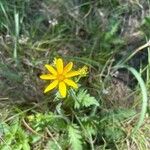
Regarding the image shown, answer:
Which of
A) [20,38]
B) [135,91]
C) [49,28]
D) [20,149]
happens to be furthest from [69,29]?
[20,149]

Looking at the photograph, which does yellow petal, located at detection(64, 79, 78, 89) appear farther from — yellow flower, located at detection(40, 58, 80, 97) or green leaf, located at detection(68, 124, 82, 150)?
green leaf, located at detection(68, 124, 82, 150)

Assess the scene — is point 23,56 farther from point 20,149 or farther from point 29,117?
point 20,149

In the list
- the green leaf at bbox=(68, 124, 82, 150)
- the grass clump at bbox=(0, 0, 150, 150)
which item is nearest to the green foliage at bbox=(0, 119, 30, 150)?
the grass clump at bbox=(0, 0, 150, 150)

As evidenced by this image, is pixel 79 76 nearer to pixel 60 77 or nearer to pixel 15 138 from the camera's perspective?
pixel 60 77

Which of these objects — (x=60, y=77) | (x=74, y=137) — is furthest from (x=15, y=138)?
(x=60, y=77)

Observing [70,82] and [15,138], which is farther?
[15,138]

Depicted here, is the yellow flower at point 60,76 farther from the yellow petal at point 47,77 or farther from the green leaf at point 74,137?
the green leaf at point 74,137
